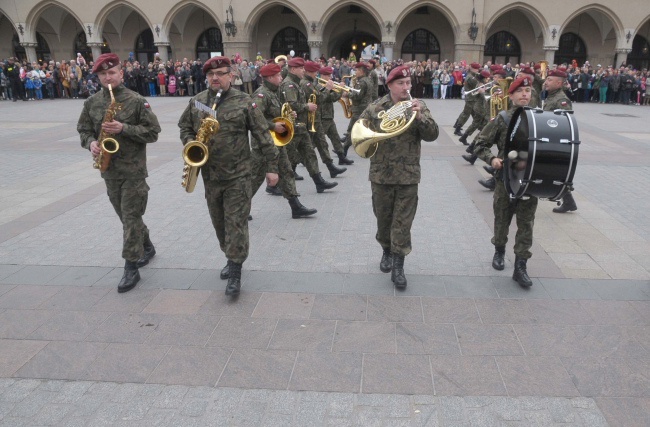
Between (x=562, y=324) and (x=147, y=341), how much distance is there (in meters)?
3.51

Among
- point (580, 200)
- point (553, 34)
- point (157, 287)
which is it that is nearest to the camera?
point (157, 287)

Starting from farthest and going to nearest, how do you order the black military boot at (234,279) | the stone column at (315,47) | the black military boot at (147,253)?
the stone column at (315,47) < the black military boot at (147,253) < the black military boot at (234,279)

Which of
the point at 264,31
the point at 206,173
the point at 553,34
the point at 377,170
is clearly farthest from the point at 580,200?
the point at 264,31

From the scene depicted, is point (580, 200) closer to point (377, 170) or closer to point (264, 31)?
point (377, 170)

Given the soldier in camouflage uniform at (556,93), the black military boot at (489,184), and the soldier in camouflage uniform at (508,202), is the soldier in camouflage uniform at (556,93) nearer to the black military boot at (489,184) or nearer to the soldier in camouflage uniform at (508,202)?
the soldier in camouflage uniform at (508,202)

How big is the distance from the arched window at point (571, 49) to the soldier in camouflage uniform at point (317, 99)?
2574 centimetres

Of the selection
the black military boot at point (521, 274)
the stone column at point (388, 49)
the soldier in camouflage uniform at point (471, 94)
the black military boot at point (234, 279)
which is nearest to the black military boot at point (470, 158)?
the soldier in camouflage uniform at point (471, 94)

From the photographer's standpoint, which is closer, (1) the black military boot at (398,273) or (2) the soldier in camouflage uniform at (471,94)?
(1) the black military boot at (398,273)

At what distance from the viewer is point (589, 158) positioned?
10820 millimetres

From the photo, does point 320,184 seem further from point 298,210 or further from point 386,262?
point 386,262

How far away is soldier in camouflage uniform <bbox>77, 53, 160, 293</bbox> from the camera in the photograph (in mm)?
4871

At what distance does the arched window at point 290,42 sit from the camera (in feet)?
101

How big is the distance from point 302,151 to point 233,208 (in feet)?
11.5

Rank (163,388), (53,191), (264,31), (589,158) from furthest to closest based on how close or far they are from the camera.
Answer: (264,31), (589,158), (53,191), (163,388)
